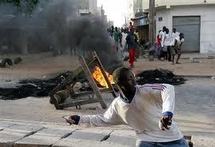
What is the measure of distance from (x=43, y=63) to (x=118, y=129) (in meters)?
16.1

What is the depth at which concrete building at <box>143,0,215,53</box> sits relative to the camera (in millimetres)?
34406

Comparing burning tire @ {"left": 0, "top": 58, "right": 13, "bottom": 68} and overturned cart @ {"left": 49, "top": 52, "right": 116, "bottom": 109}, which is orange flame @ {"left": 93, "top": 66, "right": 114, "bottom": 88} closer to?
overturned cart @ {"left": 49, "top": 52, "right": 116, "bottom": 109}

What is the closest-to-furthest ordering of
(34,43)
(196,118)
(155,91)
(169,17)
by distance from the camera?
(155,91), (196,118), (34,43), (169,17)

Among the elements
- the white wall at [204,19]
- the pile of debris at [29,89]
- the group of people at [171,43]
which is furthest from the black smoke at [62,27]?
the white wall at [204,19]

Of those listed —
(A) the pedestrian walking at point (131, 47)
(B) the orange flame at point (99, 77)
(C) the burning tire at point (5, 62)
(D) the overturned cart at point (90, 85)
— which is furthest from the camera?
(C) the burning tire at point (5, 62)

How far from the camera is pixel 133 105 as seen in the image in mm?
3971

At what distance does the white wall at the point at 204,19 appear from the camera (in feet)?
112

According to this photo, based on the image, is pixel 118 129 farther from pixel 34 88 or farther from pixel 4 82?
pixel 4 82

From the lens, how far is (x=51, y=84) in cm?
1398

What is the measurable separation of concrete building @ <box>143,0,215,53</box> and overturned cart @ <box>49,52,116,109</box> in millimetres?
24367

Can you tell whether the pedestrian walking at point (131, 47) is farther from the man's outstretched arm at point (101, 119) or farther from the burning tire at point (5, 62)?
the man's outstretched arm at point (101, 119)

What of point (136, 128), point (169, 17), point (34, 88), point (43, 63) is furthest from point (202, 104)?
point (169, 17)

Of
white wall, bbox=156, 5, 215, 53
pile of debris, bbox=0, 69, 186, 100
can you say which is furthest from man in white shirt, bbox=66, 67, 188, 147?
white wall, bbox=156, 5, 215, 53

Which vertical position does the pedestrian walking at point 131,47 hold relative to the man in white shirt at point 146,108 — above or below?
below
